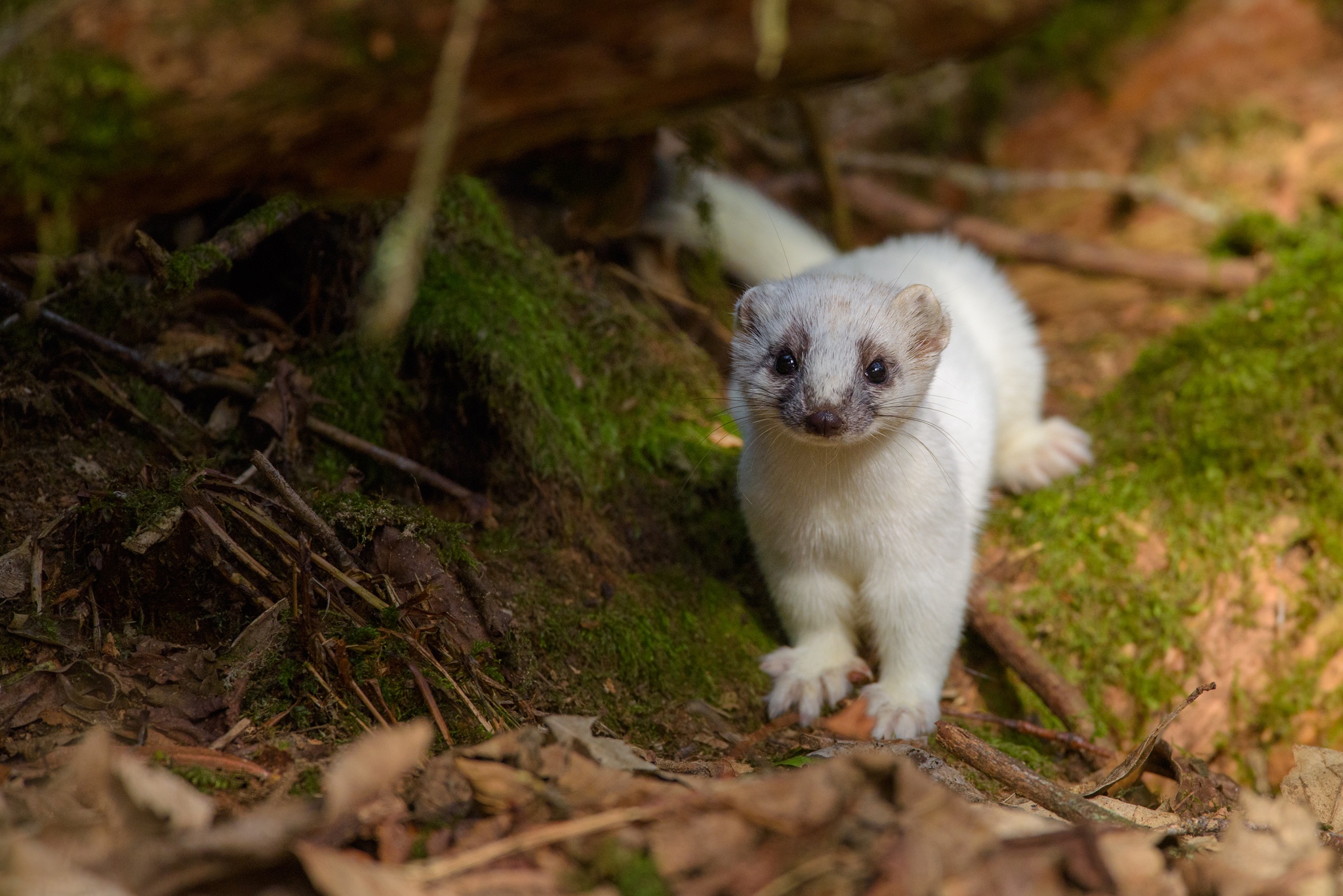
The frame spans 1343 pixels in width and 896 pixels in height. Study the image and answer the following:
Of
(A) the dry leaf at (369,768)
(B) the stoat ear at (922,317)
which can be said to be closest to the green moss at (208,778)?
(A) the dry leaf at (369,768)

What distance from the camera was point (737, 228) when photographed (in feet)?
17.5

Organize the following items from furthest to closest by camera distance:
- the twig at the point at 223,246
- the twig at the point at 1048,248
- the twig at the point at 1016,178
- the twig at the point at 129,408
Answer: the twig at the point at 1016,178 < the twig at the point at 1048,248 < the twig at the point at 129,408 < the twig at the point at 223,246

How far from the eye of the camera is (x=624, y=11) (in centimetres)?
204

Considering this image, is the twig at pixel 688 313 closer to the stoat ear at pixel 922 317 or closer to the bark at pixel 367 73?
the stoat ear at pixel 922 317

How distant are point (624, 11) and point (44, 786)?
193 centimetres

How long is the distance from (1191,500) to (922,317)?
1.75 metres

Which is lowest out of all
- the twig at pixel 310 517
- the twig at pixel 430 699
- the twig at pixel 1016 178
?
the twig at pixel 430 699

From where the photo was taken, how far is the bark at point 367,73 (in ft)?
6.24

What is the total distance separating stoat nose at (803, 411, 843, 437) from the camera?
3346 mm

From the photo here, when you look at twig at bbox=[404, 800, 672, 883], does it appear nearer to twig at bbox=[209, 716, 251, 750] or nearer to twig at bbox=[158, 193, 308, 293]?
twig at bbox=[209, 716, 251, 750]

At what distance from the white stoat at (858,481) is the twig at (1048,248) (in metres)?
2.73

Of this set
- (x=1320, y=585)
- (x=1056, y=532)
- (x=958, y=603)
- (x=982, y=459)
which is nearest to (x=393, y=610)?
(x=958, y=603)

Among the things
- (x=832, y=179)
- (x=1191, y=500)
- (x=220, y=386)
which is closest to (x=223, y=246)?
(x=220, y=386)

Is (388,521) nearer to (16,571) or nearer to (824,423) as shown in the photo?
(16,571)
